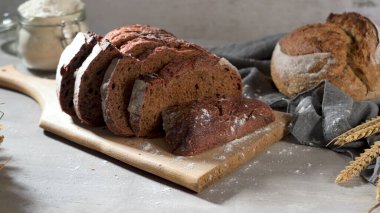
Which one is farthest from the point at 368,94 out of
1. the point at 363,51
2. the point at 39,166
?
the point at 39,166

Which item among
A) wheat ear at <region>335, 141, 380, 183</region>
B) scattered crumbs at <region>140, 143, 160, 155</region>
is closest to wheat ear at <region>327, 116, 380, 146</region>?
wheat ear at <region>335, 141, 380, 183</region>

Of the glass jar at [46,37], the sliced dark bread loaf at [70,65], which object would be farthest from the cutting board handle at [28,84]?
the sliced dark bread loaf at [70,65]

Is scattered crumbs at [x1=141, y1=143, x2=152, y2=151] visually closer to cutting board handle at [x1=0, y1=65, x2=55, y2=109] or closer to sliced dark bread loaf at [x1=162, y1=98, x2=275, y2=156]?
sliced dark bread loaf at [x1=162, y1=98, x2=275, y2=156]

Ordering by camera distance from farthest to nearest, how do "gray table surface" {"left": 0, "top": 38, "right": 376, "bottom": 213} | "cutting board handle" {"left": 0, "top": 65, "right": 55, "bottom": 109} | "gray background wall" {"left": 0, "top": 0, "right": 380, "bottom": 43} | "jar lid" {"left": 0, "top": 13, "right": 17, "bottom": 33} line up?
1. "jar lid" {"left": 0, "top": 13, "right": 17, "bottom": 33}
2. "gray background wall" {"left": 0, "top": 0, "right": 380, "bottom": 43}
3. "cutting board handle" {"left": 0, "top": 65, "right": 55, "bottom": 109}
4. "gray table surface" {"left": 0, "top": 38, "right": 376, "bottom": 213}

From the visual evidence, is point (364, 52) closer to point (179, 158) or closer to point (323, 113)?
point (323, 113)

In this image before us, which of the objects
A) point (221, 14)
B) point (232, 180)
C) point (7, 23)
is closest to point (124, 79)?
point (232, 180)

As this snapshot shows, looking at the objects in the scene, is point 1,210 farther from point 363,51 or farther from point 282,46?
point 363,51
